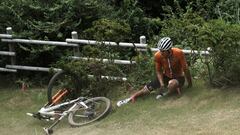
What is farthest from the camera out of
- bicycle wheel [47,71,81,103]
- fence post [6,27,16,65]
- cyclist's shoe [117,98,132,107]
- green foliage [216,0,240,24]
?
green foliage [216,0,240,24]

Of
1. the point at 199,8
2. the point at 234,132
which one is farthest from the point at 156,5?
the point at 234,132

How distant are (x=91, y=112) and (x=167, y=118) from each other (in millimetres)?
1389

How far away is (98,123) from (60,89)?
6.38 feet

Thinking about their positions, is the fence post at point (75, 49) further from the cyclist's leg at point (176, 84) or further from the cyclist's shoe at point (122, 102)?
the cyclist's leg at point (176, 84)

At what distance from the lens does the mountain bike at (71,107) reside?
905cm

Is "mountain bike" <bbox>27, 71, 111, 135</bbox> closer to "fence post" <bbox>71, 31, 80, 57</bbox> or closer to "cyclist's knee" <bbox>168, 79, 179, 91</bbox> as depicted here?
"fence post" <bbox>71, 31, 80, 57</bbox>

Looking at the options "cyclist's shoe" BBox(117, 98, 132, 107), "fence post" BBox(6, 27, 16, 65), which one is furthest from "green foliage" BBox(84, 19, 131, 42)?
"fence post" BBox(6, 27, 16, 65)

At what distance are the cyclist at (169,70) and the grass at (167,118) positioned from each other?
168mm

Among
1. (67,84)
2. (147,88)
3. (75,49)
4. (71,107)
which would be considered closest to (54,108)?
(71,107)

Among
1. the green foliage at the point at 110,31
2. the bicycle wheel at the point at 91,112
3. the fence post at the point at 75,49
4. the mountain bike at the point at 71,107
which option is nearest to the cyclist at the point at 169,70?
the bicycle wheel at the point at 91,112

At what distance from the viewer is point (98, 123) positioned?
345 inches

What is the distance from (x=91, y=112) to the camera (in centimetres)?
909

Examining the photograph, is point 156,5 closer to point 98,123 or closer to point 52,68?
point 52,68

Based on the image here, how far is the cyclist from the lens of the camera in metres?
9.05
